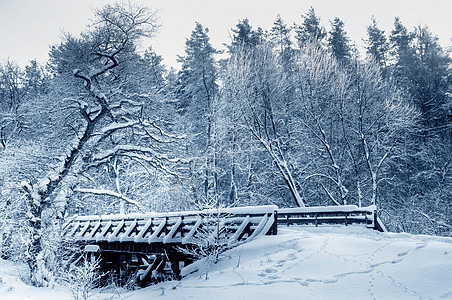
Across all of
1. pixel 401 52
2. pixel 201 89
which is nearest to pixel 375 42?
pixel 401 52

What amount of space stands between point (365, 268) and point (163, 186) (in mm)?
11120

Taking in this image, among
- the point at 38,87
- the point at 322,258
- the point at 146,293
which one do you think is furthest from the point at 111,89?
the point at 38,87

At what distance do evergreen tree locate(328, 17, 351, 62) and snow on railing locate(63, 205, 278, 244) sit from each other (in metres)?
25.8

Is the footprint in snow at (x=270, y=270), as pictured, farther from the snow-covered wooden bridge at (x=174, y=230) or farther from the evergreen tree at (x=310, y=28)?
the evergreen tree at (x=310, y=28)

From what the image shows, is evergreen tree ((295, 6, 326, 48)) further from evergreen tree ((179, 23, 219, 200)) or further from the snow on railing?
the snow on railing

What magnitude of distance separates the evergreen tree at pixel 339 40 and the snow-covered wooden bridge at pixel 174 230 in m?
21.7

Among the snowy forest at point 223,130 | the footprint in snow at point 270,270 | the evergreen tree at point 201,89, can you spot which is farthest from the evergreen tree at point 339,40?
the footprint in snow at point 270,270

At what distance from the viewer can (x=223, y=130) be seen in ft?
82.9

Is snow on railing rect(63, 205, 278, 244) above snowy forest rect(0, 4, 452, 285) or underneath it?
underneath

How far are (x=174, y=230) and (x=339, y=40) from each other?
28.7 meters

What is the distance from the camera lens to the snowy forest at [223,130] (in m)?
14.8

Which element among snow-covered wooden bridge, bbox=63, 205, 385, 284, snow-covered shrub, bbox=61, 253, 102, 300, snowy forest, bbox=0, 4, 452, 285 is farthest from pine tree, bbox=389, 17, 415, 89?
snow-covered shrub, bbox=61, 253, 102, 300

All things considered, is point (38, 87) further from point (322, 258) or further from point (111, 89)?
point (322, 258)

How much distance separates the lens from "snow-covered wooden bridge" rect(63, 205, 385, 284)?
12.2 meters
